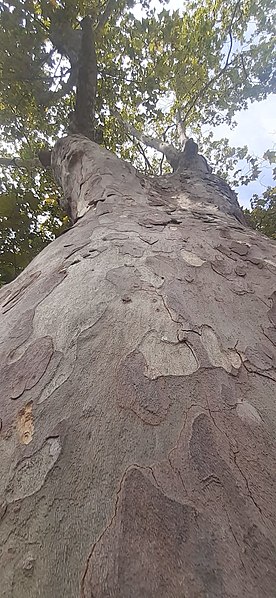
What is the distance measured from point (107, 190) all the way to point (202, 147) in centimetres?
638

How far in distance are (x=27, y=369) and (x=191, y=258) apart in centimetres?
67

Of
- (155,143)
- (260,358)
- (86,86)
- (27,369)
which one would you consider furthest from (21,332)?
(155,143)

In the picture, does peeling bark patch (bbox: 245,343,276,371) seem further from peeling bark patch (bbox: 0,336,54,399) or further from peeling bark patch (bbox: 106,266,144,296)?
peeling bark patch (bbox: 0,336,54,399)

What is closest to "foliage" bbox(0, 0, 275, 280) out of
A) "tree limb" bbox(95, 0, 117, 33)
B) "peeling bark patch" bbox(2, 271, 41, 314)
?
"tree limb" bbox(95, 0, 117, 33)

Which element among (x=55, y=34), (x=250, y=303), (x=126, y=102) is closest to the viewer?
(x=250, y=303)

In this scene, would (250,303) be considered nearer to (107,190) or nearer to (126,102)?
(107,190)

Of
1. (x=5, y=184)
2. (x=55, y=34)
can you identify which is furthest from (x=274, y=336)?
(x=55, y=34)

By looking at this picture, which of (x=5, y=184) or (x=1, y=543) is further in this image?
(x=5, y=184)

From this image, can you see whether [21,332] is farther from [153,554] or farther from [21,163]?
[21,163]

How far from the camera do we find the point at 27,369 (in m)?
0.75

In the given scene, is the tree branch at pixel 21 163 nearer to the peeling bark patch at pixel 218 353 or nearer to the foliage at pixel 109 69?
the foliage at pixel 109 69

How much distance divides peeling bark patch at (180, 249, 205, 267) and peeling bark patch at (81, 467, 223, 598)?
784 millimetres

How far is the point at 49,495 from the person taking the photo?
514mm

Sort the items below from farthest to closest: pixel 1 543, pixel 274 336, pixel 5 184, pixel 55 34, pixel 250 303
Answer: pixel 5 184 < pixel 55 34 < pixel 250 303 < pixel 274 336 < pixel 1 543
